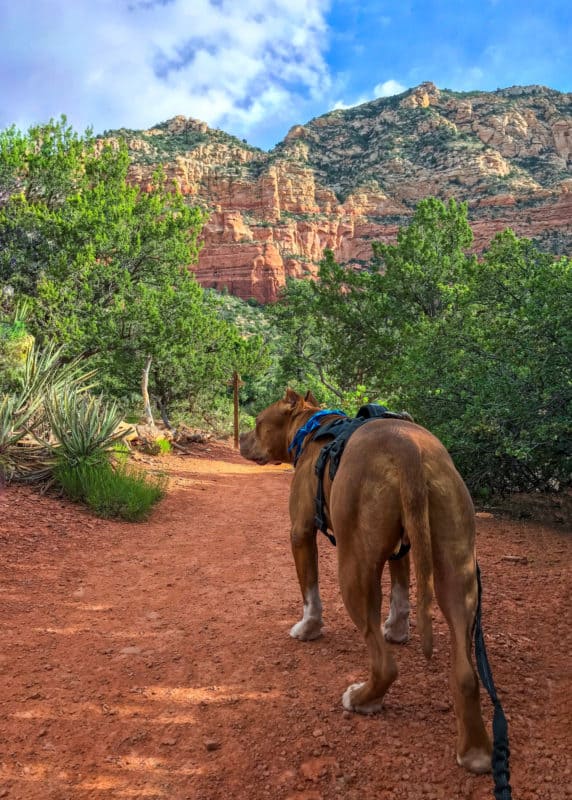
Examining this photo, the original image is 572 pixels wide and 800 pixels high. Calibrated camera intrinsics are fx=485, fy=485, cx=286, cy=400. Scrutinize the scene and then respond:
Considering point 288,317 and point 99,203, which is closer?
point 99,203

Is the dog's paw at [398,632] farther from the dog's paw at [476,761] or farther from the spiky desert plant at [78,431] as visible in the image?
the spiky desert plant at [78,431]

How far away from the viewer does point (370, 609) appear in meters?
2.17

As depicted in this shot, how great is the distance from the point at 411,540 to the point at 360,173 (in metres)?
104

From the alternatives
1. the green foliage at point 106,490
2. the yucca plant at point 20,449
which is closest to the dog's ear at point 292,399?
the green foliage at point 106,490

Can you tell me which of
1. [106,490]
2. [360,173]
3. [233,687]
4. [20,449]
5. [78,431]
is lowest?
[233,687]

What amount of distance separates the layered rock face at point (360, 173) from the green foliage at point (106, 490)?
8049 centimetres

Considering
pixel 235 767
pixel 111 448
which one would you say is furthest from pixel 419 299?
pixel 235 767

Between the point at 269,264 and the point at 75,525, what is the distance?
8775 centimetres

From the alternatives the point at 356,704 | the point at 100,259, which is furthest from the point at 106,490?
the point at 100,259

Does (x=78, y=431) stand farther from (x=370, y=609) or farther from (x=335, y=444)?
(x=370, y=609)

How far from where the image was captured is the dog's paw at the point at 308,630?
318 cm

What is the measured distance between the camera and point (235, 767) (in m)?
2.07

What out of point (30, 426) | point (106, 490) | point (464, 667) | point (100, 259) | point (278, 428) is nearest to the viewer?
point (464, 667)

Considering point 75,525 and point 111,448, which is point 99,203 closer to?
point 111,448
